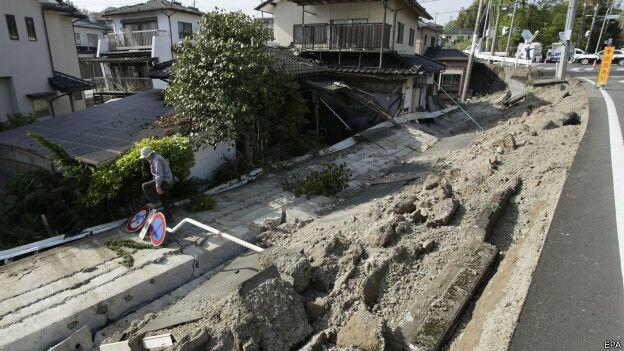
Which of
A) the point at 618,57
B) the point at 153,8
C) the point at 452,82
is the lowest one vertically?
the point at 452,82

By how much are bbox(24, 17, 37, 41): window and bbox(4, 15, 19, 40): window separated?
67 centimetres

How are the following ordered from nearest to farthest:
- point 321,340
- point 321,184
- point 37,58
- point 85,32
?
point 321,340 < point 321,184 < point 37,58 < point 85,32

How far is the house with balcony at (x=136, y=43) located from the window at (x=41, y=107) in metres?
7.40

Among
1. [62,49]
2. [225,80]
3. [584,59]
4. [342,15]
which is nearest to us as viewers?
[225,80]

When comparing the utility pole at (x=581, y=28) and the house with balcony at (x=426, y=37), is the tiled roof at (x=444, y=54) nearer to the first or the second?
the house with balcony at (x=426, y=37)

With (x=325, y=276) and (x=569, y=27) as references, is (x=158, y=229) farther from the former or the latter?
(x=569, y=27)

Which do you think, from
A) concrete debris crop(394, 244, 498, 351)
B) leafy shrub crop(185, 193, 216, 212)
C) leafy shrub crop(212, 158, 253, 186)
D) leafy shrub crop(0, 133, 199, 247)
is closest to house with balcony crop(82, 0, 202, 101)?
leafy shrub crop(212, 158, 253, 186)

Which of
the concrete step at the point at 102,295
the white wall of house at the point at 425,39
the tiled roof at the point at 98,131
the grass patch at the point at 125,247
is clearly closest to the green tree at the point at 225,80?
the tiled roof at the point at 98,131

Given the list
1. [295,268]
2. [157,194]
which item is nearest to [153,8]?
[157,194]

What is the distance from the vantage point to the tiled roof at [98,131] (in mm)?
8508

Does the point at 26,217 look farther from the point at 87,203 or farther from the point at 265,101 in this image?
the point at 265,101

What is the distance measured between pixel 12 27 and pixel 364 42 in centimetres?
1592

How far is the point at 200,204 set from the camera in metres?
8.49

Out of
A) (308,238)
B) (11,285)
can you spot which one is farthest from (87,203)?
(308,238)
